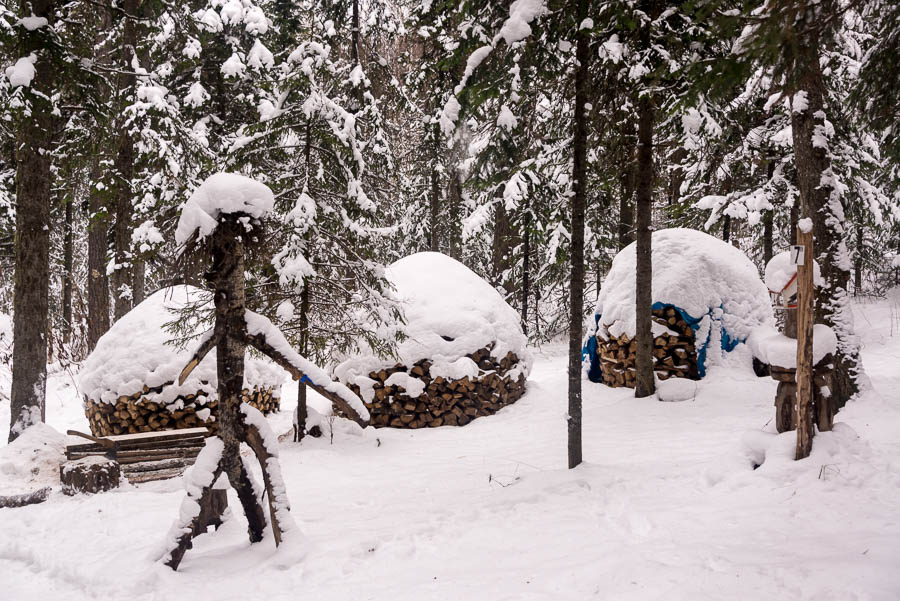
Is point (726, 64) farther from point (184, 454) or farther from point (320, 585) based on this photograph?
point (184, 454)

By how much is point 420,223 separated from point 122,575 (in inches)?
650

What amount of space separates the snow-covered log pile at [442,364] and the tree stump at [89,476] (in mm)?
3733

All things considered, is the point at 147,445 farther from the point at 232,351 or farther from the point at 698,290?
the point at 698,290

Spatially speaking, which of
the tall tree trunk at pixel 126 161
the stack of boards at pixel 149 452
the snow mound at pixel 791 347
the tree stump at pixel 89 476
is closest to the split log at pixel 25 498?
the tree stump at pixel 89 476

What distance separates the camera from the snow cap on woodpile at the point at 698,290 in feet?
30.0

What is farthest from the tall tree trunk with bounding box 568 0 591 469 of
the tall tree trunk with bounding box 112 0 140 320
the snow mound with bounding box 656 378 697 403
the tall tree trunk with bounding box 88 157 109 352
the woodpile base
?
the tall tree trunk with bounding box 88 157 109 352

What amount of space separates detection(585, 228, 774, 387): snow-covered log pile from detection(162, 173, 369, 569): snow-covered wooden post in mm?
6653

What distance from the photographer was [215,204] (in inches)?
156

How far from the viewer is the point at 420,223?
19.5 meters

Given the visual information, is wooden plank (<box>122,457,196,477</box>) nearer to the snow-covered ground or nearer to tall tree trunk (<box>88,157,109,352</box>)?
the snow-covered ground

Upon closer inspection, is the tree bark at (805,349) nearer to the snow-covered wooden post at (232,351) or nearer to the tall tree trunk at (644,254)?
the tall tree trunk at (644,254)

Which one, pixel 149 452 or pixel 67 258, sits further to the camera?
pixel 67 258

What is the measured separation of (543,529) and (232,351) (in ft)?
9.32

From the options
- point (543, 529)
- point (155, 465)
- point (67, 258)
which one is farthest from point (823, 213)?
point (67, 258)
